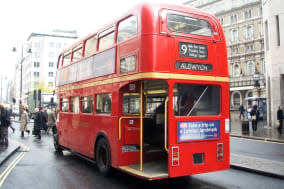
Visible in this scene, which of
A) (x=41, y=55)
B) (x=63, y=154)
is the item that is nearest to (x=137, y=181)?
(x=63, y=154)

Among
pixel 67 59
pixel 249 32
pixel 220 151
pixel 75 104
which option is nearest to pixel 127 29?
pixel 220 151

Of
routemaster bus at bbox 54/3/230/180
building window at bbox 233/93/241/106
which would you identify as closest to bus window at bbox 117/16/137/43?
routemaster bus at bbox 54/3/230/180

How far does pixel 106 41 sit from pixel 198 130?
3.51 m

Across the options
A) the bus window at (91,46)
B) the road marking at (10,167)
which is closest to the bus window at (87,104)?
the bus window at (91,46)

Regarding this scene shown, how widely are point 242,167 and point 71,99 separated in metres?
6.03

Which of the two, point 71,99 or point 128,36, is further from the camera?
point 71,99

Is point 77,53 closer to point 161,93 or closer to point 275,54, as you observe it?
point 161,93

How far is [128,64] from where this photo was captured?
271 inches

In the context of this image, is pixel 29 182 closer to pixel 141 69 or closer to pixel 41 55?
pixel 141 69

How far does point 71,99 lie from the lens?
1054cm

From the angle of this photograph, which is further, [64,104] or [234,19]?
[234,19]

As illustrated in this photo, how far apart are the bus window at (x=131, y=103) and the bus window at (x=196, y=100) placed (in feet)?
4.37

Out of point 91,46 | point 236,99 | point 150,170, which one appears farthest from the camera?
point 236,99

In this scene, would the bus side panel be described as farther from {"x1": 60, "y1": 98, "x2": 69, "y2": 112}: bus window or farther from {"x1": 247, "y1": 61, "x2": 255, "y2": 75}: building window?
{"x1": 247, "y1": 61, "x2": 255, "y2": 75}: building window
